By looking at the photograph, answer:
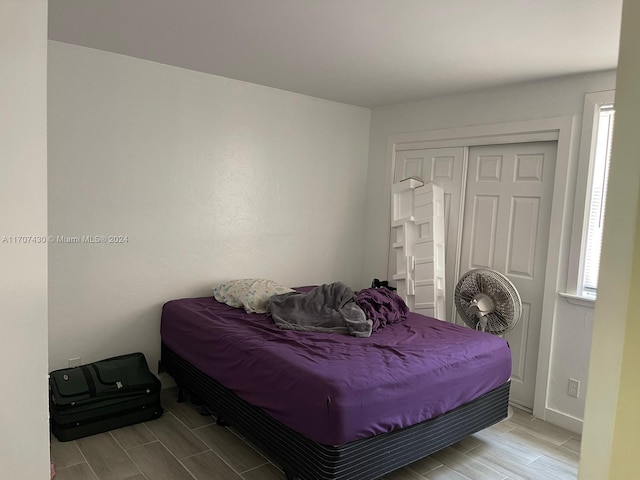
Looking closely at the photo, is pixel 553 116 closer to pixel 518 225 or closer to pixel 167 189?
pixel 518 225

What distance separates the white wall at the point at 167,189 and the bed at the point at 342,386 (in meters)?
0.50

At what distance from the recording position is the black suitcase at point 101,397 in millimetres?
2732

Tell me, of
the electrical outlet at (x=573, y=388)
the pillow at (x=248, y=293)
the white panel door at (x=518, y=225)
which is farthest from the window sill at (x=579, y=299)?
the pillow at (x=248, y=293)

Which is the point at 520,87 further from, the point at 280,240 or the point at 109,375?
the point at 109,375

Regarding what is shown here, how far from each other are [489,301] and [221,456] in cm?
199

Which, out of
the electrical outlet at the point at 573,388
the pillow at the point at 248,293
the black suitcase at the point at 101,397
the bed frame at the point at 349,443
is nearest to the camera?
the bed frame at the point at 349,443

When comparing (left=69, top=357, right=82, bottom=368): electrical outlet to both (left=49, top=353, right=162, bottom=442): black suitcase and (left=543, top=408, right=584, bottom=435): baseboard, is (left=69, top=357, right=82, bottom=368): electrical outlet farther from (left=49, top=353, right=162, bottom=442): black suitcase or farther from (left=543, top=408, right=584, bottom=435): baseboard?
(left=543, top=408, right=584, bottom=435): baseboard

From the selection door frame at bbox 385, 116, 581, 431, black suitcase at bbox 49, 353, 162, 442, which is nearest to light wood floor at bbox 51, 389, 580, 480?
black suitcase at bbox 49, 353, 162, 442

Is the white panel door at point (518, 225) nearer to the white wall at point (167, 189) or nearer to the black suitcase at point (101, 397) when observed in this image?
the white wall at point (167, 189)

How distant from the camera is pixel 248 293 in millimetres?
3357

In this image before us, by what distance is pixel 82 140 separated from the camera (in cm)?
303

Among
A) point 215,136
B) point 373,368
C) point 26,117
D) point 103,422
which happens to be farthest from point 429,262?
point 26,117

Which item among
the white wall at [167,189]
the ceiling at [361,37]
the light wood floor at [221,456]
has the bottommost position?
the light wood floor at [221,456]

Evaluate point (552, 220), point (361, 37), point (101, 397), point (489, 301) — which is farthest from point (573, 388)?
point (101, 397)
